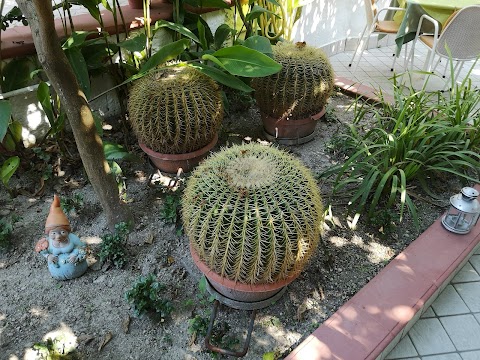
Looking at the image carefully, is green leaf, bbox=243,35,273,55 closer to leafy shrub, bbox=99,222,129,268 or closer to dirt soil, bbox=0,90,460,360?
dirt soil, bbox=0,90,460,360

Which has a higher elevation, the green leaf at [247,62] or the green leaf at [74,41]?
the green leaf at [74,41]

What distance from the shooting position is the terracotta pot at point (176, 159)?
2.29 metres

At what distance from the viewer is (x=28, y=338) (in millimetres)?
1553

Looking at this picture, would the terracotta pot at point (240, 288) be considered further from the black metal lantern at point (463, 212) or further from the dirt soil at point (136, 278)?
the black metal lantern at point (463, 212)

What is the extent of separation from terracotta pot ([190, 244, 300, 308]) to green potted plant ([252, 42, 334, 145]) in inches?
52.6

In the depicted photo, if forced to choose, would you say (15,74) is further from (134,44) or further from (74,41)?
(134,44)

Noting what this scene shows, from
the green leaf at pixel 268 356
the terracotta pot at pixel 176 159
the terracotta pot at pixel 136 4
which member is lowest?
the green leaf at pixel 268 356

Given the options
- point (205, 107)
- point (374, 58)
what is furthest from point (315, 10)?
point (205, 107)

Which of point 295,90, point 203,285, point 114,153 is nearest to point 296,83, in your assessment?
point 295,90

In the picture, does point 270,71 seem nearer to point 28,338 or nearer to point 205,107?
point 205,107

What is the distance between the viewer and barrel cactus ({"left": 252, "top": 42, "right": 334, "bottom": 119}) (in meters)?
2.47

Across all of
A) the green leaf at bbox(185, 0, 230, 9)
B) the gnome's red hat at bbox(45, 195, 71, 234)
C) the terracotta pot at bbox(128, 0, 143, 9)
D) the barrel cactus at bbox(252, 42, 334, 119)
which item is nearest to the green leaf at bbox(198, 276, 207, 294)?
the gnome's red hat at bbox(45, 195, 71, 234)

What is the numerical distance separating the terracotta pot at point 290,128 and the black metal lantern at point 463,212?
1.06 metres

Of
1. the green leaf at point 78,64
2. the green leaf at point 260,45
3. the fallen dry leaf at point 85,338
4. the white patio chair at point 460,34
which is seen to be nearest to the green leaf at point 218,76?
the green leaf at point 260,45
